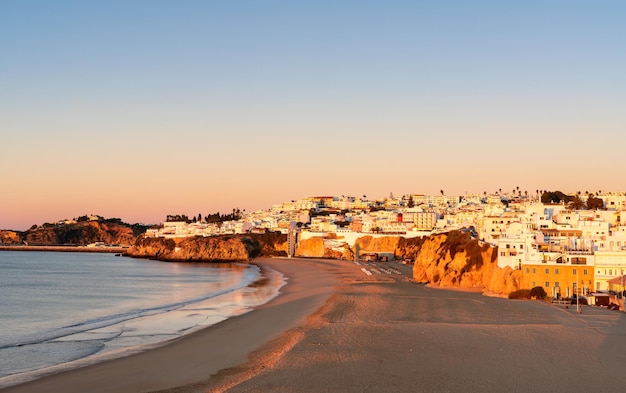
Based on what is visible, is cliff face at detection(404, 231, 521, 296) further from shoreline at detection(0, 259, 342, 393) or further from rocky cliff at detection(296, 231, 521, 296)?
shoreline at detection(0, 259, 342, 393)

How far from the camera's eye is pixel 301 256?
407ft

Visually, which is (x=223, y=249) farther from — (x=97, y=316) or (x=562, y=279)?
(x=562, y=279)

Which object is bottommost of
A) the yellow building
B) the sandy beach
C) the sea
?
the sea

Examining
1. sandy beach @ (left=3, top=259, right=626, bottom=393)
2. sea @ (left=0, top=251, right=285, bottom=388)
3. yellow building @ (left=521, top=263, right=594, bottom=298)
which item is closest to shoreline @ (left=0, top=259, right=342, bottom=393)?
sandy beach @ (left=3, top=259, right=626, bottom=393)

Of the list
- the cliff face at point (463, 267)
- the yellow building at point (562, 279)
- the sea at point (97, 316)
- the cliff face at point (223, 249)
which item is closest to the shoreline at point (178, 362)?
the sea at point (97, 316)

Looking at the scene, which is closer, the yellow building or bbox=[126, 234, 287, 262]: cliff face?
the yellow building

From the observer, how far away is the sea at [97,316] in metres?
22.5

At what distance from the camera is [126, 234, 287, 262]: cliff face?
12794 cm

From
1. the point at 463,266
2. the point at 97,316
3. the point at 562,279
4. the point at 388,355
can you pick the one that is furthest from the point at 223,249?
the point at 388,355

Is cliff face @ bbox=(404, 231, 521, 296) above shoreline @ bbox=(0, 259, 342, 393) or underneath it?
above

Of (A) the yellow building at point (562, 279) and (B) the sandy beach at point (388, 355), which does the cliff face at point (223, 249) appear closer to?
(A) the yellow building at point (562, 279)

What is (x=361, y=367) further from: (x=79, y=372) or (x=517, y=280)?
(x=517, y=280)

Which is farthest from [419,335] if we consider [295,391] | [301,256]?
[301,256]

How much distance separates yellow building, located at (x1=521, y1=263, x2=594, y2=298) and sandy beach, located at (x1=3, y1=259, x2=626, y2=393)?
4.76 m
